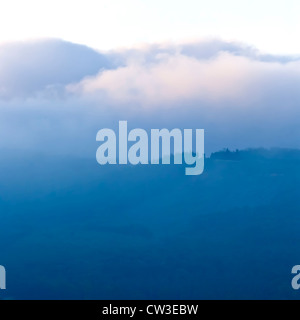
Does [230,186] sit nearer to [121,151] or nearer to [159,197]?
[159,197]

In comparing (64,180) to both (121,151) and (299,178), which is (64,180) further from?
(299,178)

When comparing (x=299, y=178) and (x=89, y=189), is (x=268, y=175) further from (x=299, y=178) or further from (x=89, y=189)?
(x=89, y=189)

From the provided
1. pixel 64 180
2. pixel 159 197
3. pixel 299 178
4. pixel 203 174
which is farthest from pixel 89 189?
pixel 299 178
